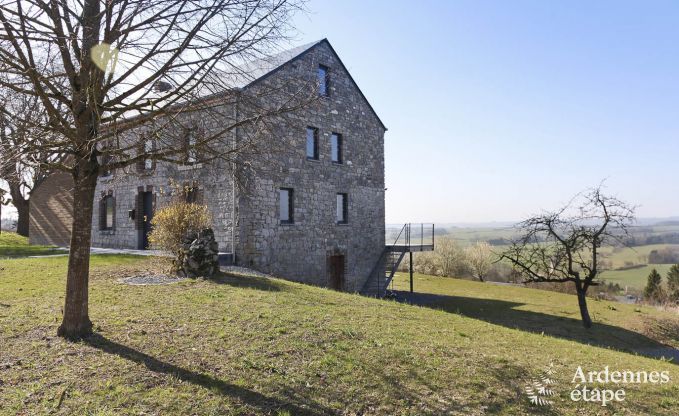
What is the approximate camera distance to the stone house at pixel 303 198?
51.4ft

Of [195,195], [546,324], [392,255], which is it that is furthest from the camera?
[392,255]

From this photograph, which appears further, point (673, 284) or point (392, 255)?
point (673, 284)

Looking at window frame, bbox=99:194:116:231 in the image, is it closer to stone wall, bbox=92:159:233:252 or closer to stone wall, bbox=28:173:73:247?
stone wall, bbox=92:159:233:252

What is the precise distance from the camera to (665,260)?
4850 centimetres

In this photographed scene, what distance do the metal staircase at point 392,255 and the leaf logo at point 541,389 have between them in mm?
15740

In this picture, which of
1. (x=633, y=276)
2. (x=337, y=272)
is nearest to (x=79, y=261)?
(x=337, y=272)

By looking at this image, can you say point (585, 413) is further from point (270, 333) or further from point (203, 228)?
point (203, 228)

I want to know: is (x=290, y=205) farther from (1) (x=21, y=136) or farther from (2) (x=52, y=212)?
(2) (x=52, y=212)

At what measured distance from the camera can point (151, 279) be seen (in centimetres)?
1098

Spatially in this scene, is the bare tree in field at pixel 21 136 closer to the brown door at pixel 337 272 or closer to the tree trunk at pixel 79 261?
the tree trunk at pixel 79 261

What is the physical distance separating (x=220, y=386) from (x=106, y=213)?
19.0 m

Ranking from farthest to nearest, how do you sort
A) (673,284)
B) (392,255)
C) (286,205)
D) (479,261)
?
(479,261), (673,284), (392,255), (286,205)

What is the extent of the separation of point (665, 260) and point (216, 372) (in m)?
57.1

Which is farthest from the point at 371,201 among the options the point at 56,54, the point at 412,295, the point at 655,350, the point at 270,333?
the point at 56,54
